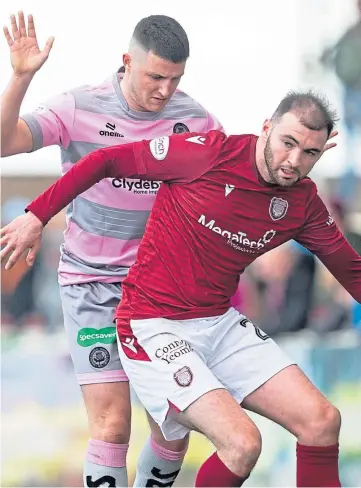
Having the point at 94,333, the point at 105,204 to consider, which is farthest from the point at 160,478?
the point at 105,204

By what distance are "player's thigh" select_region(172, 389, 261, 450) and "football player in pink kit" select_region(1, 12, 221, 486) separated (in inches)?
19.2

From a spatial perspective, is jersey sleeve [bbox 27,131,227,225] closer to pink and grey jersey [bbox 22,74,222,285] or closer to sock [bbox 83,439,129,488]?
pink and grey jersey [bbox 22,74,222,285]

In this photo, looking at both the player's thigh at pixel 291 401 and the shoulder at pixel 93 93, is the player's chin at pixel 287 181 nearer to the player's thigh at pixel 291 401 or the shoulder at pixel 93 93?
the player's thigh at pixel 291 401

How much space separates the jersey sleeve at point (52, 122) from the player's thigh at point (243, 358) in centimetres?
81

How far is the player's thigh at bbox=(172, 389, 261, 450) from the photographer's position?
272cm

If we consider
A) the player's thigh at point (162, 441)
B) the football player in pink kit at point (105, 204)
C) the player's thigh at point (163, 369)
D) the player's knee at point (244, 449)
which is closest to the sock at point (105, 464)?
the football player in pink kit at point (105, 204)

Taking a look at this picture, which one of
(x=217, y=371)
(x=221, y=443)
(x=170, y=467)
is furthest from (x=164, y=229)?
(x=170, y=467)

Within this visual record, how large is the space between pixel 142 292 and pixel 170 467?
2.48ft

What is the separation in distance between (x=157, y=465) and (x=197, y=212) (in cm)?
100

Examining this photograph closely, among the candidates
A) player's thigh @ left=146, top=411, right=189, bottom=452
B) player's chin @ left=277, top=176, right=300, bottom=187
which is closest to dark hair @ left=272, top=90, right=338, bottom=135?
player's chin @ left=277, top=176, right=300, bottom=187

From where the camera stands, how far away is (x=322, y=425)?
2826 millimetres

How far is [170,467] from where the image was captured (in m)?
3.45

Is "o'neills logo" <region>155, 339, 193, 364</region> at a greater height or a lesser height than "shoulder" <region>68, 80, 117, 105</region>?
lesser

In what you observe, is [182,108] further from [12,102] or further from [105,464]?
[105,464]
